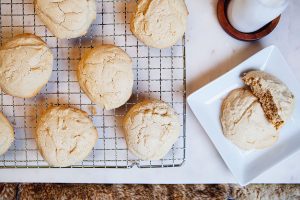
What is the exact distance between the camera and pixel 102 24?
1.79m

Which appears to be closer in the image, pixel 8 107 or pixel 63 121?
pixel 63 121

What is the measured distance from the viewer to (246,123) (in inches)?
65.9

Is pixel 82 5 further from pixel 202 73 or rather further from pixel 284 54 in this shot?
pixel 284 54

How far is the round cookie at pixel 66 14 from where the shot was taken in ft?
5.32

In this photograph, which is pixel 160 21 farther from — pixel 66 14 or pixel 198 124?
pixel 198 124

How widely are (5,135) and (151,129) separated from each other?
1.93 feet

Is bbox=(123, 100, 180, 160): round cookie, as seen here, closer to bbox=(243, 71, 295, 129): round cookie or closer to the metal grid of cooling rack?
the metal grid of cooling rack

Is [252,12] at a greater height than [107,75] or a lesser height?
greater

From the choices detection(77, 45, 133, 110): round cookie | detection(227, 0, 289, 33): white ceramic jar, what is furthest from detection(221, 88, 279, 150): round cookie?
detection(77, 45, 133, 110): round cookie

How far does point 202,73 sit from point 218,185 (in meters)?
0.52

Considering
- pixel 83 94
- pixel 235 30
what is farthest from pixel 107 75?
pixel 235 30

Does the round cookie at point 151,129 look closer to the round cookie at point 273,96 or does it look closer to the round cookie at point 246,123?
the round cookie at point 246,123

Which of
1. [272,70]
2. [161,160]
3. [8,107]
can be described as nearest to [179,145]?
[161,160]

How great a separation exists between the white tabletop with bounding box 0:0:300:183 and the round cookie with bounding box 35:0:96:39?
1.46 feet
